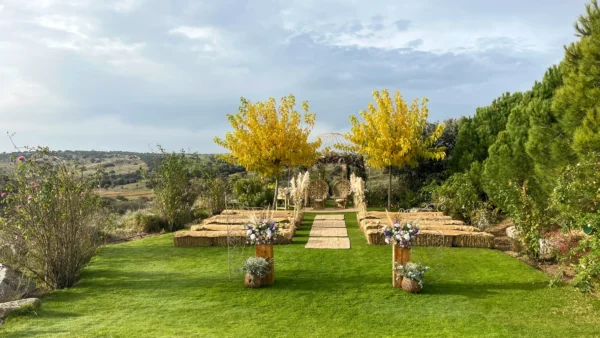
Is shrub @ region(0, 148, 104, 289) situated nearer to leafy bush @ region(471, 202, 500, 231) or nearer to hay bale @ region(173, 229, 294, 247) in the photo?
hay bale @ region(173, 229, 294, 247)

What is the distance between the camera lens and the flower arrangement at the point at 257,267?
6340mm

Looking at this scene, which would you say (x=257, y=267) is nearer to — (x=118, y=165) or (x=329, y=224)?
(x=329, y=224)

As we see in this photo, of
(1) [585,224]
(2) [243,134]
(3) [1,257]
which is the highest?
(2) [243,134]

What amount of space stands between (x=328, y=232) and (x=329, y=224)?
164 cm

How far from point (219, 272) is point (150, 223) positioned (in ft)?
20.2

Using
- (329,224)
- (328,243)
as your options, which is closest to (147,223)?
(329,224)

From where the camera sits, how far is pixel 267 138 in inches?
568

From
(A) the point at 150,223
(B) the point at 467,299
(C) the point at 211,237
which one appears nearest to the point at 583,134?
(B) the point at 467,299

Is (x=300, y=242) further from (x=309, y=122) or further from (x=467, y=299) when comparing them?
(x=309, y=122)

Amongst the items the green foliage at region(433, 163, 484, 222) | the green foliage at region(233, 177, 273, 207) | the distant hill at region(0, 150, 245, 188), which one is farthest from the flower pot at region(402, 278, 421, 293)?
the distant hill at region(0, 150, 245, 188)

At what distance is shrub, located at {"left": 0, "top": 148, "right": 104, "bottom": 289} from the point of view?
6695mm

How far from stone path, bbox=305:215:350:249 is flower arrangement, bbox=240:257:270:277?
2703 mm

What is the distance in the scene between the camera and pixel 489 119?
15867mm

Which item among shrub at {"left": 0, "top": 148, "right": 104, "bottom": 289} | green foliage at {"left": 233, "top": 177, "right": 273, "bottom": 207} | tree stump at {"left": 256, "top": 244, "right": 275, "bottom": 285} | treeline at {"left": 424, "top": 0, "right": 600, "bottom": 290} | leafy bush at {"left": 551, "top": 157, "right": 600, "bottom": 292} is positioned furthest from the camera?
green foliage at {"left": 233, "top": 177, "right": 273, "bottom": 207}
